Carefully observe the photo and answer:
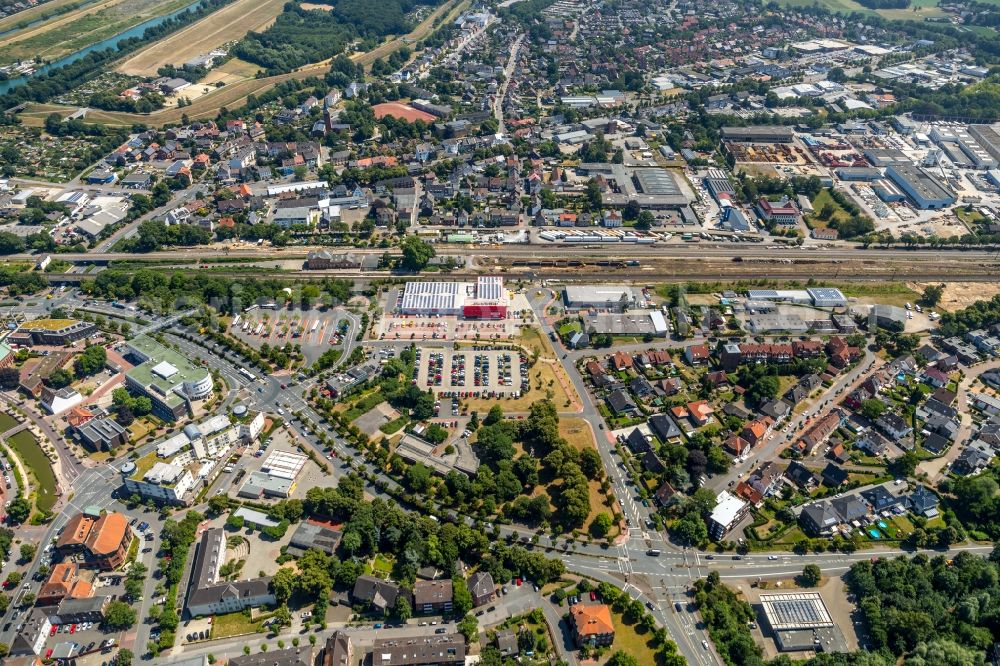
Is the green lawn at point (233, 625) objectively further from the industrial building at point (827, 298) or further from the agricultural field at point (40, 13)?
the agricultural field at point (40, 13)

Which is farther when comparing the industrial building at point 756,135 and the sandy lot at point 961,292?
the industrial building at point 756,135

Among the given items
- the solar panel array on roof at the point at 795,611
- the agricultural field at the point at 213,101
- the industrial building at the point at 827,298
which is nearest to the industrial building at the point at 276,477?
the solar panel array on roof at the point at 795,611

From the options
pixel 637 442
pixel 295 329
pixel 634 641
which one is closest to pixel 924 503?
pixel 637 442

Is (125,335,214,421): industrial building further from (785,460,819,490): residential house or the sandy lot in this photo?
the sandy lot

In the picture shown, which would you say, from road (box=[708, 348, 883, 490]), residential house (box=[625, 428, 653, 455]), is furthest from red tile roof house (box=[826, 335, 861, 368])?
residential house (box=[625, 428, 653, 455])

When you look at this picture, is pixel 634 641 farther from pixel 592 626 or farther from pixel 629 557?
pixel 629 557
